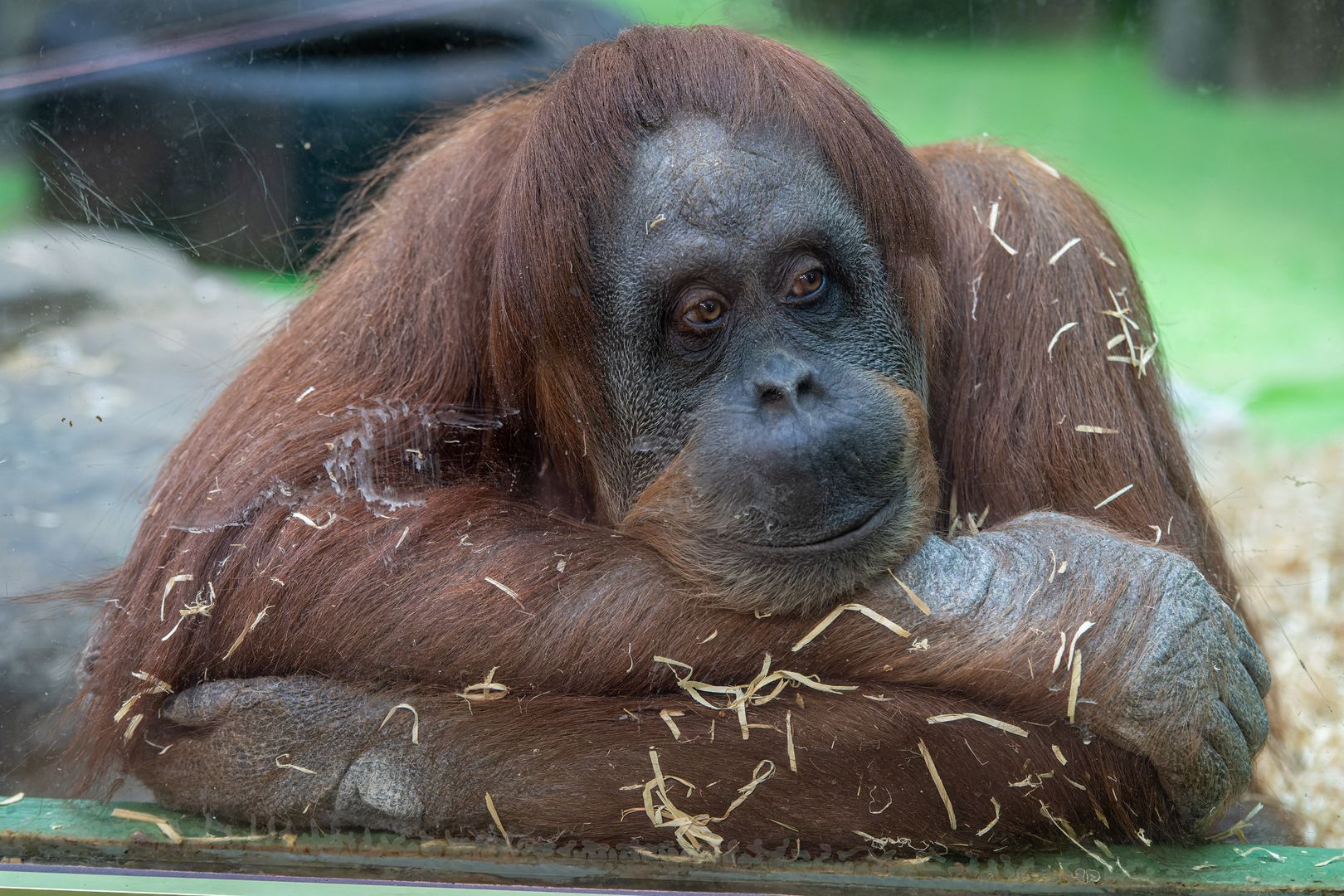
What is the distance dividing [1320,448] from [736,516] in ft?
10.4

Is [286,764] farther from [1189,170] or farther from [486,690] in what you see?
[1189,170]

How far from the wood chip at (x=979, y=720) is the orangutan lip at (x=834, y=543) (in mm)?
297

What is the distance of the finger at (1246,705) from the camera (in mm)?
1844

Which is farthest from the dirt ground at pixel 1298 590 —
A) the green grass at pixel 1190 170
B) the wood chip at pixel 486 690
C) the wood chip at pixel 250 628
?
the wood chip at pixel 250 628

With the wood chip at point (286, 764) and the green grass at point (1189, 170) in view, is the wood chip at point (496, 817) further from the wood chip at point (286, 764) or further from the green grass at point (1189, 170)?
Answer: the green grass at point (1189, 170)

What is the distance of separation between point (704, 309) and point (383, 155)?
139 cm

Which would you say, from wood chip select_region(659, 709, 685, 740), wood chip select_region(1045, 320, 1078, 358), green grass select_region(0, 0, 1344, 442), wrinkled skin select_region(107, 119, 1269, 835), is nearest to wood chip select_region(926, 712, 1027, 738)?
wrinkled skin select_region(107, 119, 1269, 835)

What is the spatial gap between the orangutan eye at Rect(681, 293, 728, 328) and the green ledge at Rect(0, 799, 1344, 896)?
0.84 m

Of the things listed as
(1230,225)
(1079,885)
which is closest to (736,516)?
(1079,885)

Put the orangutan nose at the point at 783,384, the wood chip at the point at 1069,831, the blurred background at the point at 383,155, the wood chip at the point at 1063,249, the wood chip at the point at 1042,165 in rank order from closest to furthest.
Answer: the orangutan nose at the point at 783,384
the wood chip at the point at 1069,831
the blurred background at the point at 383,155
the wood chip at the point at 1063,249
the wood chip at the point at 1042,165

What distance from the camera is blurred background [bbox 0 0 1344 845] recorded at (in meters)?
2.17

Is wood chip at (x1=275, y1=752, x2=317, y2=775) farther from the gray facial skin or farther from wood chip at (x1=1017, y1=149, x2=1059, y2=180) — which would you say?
wood chip at (x1=1017, y1=149, x2=1059, y2=180)

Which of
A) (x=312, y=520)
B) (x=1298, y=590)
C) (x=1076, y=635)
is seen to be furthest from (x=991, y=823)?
(x=1298, y=590)

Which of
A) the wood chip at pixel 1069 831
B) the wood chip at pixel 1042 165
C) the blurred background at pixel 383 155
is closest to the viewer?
the wood chip at pixel 1069 831
